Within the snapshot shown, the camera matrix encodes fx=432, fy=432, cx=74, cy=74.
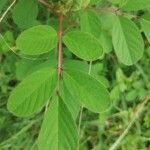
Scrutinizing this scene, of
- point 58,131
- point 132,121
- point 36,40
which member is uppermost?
point 36,40

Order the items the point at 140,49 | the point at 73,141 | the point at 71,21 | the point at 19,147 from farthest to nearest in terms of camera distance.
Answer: the point at 19,147, the point at 71,21, the point at 140,49, the point at 73,141

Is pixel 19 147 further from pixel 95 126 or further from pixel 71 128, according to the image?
pixel 71 128

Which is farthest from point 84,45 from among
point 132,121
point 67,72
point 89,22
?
point 132,121

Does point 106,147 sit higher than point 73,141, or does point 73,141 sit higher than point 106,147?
point 73,141

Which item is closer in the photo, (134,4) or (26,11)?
(134,4)

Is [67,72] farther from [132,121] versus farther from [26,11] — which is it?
[132,121]

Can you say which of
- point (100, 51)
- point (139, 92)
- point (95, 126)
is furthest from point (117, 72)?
point (100, 51)

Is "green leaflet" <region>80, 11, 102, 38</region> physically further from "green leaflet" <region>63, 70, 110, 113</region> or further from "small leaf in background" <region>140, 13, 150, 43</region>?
"green leaflet" <region>63, 70, 110, 113</region>
